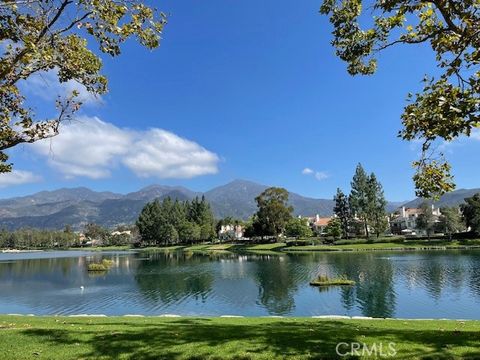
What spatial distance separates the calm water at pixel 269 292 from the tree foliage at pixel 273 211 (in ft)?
172

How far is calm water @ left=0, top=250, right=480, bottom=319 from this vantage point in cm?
3075

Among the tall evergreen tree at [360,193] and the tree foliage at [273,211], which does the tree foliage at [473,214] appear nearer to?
the tall evergreen tree at [360,193]

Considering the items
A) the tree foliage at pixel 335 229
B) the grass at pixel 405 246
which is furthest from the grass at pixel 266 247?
the tree foliage at pixel 335 229

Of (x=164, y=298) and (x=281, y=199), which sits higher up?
(x=281, y=199)

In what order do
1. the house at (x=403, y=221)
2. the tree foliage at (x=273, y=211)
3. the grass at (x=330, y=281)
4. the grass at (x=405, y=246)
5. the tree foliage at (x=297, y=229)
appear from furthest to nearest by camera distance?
the house at (x=403, y=221)
the tree foliage at (x=297, y=229)
the tree foliage at (x=273, y=211)
the grass at (x=405, y=246)
the grass at (x=330, y=281)

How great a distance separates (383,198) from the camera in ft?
349

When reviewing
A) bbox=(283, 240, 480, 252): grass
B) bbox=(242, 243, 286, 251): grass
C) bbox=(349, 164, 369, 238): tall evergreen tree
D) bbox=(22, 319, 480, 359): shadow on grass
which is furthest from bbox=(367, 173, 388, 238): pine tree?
bbox=(22, 319, 480, 359): shadow on grass

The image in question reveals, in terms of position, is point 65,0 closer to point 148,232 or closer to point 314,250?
point 314,250

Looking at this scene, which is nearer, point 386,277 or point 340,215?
point 386,277

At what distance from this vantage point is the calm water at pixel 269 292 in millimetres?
30750

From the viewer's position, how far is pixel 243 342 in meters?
11.1

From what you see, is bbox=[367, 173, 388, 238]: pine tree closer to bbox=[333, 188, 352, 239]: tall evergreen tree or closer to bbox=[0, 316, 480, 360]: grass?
bbox=[333, 188, 352, 239]: tall evergreen tree

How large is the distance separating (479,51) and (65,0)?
11.0 m

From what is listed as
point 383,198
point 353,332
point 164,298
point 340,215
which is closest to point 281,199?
point 340,215
